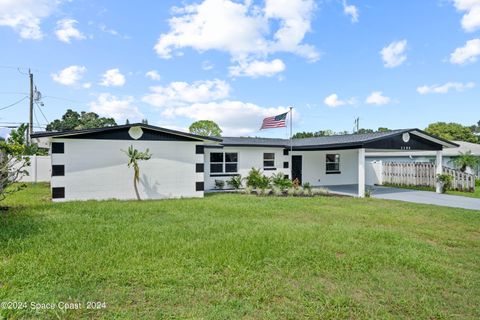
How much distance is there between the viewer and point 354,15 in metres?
12.9

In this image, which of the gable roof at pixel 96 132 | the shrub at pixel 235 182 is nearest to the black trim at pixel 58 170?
the gable roof at pixel 96 132

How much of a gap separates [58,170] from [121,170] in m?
2.12

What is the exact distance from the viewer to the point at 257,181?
15211 mm

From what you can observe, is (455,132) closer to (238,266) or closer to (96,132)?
(96,132)

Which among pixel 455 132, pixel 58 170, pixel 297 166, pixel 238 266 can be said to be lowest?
pixel 238 266

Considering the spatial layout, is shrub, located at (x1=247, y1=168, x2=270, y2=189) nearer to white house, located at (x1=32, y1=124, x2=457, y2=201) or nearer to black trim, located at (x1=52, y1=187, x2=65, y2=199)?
white house, located at (x1=32, y1=124, x2=457, y2=201)

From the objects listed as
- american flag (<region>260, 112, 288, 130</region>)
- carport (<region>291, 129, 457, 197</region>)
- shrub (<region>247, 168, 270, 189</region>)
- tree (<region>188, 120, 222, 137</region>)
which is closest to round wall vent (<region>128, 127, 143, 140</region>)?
shrub (<region>247, 168, 270, 189</region>)

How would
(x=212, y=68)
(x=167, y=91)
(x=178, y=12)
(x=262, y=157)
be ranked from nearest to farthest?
1. (x=178, y=12)
2. (x=262, y=157)
3. (x=212, y=68)
4. (x=167, y=91)

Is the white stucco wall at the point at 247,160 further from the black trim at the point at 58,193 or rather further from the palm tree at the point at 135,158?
the black trim at the point at 58,193

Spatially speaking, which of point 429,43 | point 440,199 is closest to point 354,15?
point 429,43

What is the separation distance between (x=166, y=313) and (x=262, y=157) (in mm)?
14213

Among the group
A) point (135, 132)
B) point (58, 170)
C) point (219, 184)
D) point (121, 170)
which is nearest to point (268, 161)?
point (219, 184)

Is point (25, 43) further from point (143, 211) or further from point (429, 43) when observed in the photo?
point (429, 43)

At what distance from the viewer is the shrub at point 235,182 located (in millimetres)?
15836
